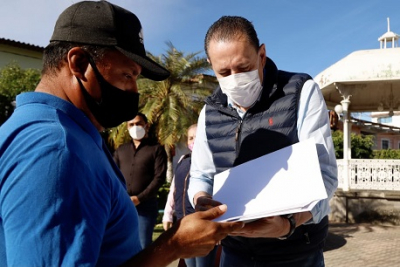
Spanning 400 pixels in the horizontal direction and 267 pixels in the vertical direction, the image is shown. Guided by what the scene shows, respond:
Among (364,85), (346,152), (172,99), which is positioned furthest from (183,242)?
(172,99)

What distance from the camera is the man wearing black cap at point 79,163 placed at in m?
0.96

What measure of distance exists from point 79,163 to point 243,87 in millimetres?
1233

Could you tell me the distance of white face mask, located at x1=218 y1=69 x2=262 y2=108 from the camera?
208cm

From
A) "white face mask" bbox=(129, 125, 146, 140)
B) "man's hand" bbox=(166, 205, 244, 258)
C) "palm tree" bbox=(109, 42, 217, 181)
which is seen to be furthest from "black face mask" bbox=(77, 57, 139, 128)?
"palm tree" bbox=(109, 42, 217, 181)

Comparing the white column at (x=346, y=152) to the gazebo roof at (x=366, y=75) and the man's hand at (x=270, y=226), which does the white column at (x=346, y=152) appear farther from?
the man's hand at (x=270, y=226)

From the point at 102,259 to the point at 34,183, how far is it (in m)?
0.34

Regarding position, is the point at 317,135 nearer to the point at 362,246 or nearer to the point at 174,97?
the point at 362,246

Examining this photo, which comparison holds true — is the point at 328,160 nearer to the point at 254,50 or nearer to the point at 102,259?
the point at 254,50

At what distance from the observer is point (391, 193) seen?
11219 mm

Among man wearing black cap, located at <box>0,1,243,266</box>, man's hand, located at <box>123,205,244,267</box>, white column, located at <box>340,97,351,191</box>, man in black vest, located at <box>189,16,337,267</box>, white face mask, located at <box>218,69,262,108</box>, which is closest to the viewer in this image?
man wearing black cap, located at <box>0,1,243,266</box>

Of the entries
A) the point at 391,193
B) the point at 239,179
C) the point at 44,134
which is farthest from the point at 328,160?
the point at 391,193

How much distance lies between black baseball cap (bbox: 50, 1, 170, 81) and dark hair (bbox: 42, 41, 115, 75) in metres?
0.02

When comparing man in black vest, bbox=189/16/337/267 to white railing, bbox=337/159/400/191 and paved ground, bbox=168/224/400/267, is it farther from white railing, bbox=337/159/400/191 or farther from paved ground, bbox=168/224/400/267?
white railing, bbox=337/159/400/191

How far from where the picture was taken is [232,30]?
79.9 inches
